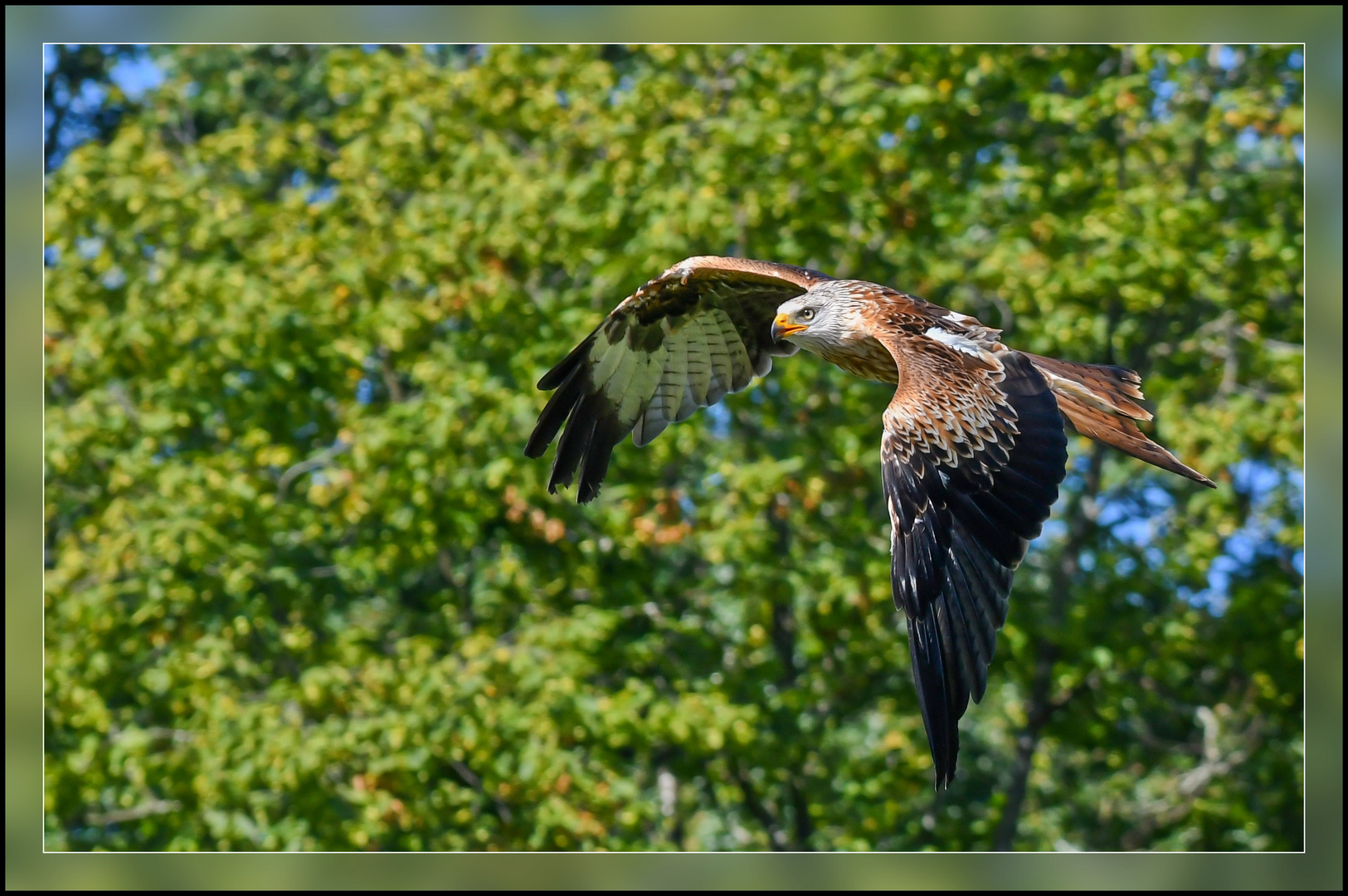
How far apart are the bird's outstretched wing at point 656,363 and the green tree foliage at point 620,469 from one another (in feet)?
12.6

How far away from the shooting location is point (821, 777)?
11562mm

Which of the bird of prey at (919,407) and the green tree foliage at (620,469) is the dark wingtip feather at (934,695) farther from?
the green tree foliage at (620,469)

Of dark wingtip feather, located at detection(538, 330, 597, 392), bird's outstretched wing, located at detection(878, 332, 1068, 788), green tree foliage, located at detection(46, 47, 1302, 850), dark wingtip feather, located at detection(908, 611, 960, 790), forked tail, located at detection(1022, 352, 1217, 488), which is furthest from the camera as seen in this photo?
green tree foliage, located at detection(46, 47, 1302, 850)

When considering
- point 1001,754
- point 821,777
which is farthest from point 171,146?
point 1001,754

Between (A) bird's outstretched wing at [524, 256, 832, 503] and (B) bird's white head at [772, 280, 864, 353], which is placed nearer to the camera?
(B) bird's white head at [772, 280, 864, 353]

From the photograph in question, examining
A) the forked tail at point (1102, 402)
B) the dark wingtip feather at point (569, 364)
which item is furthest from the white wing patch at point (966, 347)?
the dark wingtip feather at point (569, 364)

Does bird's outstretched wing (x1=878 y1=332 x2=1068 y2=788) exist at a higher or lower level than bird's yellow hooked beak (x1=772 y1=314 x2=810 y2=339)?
lower

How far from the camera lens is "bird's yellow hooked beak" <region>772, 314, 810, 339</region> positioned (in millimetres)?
5695

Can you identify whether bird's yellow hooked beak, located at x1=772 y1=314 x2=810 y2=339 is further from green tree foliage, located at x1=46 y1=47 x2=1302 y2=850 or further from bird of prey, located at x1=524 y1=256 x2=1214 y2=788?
green tree foliage, located at x1=46 y1=47 x2=1302 y2=850

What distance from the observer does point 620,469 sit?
11328 mm

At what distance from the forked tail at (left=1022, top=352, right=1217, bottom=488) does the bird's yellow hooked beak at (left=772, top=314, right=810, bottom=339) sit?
2.61ft

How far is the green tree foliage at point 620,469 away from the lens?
1073 cm

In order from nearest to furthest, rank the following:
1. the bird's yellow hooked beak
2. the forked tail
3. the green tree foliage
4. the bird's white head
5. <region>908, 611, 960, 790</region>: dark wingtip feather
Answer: <region>908, 611, 960, 790</region>: dark wingtip feather
the forked tail
the bird's white head
the bird's yellow hooked beak
the green tree foliage

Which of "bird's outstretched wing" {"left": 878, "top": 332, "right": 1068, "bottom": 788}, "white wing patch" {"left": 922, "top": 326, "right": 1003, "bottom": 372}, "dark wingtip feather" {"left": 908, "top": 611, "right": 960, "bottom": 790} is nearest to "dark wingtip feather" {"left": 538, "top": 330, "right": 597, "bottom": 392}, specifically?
"white wing patch" {"left": 922, "top": 326, "right": 1003, "bottom": 372}
